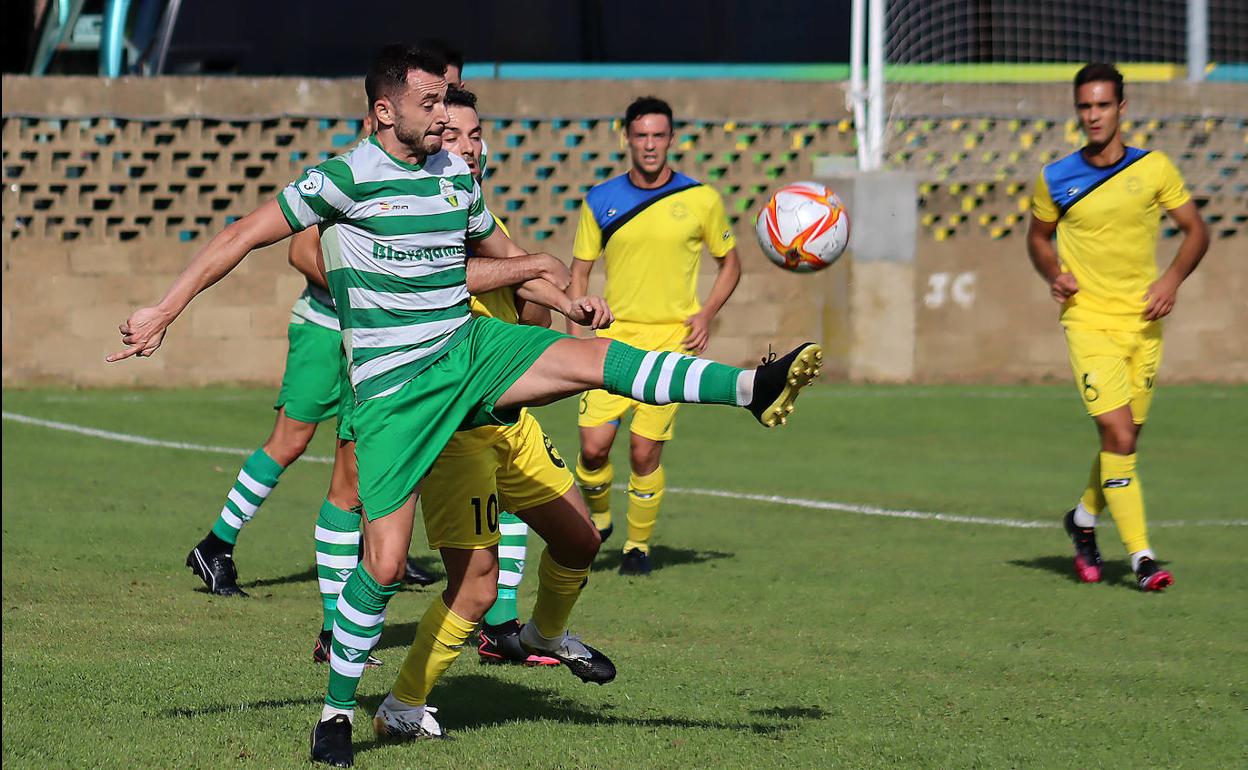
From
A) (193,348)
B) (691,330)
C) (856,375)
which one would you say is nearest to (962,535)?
(691,330)

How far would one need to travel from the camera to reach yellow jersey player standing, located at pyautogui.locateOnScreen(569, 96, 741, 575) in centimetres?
816

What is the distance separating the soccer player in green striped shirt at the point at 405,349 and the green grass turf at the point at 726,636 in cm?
62

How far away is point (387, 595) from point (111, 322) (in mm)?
11829

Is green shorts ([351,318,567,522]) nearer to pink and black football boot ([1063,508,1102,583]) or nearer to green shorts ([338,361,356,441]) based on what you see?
green shorts ([338,361,356,441])

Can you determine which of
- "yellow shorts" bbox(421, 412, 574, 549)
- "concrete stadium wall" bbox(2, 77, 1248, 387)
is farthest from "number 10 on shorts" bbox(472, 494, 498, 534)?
"concrete stadium wall" bbox(2, 77, 1248, 387)

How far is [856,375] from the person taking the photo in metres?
16.4

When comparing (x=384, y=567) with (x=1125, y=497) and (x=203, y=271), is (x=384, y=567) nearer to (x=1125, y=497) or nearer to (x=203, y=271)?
(x=203, y=271)

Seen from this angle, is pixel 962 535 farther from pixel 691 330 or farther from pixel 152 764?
pixel 152 764

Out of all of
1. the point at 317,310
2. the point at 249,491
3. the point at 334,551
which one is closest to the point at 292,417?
the point at 249,491

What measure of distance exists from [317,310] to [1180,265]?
4.08 meters

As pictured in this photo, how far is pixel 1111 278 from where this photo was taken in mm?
7938

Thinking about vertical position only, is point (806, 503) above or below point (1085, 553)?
below

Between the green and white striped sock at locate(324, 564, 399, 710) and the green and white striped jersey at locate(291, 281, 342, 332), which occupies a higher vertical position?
the green and white striped jersey at locate(291, 281, 342, 332)

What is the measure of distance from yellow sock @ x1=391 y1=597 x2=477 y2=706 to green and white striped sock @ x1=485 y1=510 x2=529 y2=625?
1.07m
